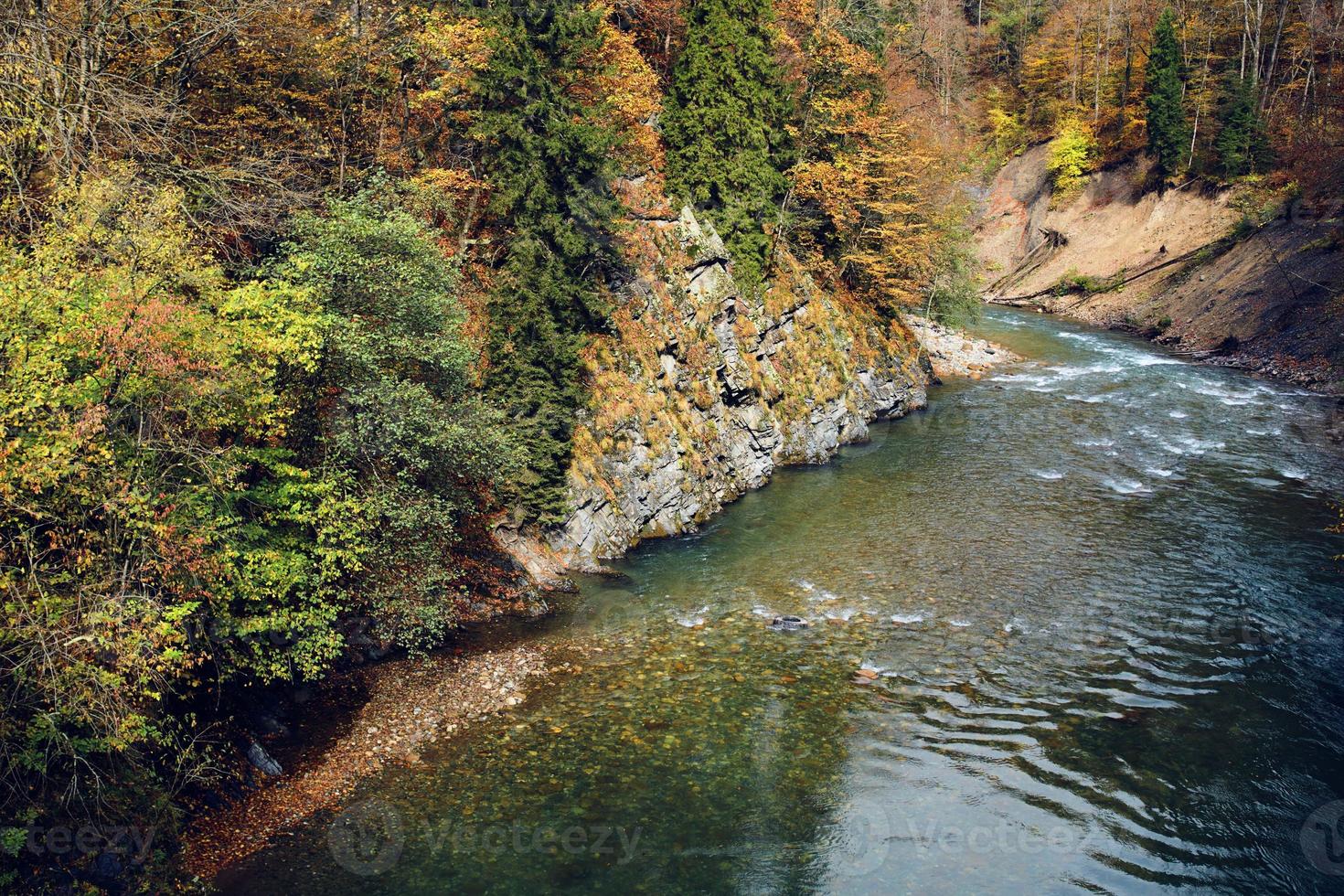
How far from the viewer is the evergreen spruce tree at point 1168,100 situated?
70938 mm

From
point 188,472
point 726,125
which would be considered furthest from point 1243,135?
point 188,472

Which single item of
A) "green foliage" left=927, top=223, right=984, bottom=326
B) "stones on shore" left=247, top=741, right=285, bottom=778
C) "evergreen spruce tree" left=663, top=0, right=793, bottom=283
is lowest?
"stones on shore" left=247, top=741, right=285, bottom=778

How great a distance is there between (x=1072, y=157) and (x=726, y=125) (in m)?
59.6

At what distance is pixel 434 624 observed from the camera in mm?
20141

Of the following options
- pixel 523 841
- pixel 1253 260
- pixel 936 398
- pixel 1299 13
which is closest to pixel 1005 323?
pixel 1253 260

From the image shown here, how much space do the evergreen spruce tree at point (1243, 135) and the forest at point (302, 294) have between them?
3733cm

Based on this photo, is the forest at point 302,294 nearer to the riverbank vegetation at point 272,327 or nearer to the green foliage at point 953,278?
the riverbank vegetation at point 272,327

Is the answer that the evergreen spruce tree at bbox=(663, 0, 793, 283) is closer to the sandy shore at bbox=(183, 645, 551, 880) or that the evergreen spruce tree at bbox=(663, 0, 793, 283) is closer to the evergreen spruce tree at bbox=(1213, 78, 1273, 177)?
the sandy shore at bbox=(183, 645, 551, 880)

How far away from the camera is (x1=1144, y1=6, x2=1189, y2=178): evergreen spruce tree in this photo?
70.9 m

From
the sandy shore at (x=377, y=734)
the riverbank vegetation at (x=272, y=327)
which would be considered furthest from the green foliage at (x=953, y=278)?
the sandy shore at (x=377, y=734)

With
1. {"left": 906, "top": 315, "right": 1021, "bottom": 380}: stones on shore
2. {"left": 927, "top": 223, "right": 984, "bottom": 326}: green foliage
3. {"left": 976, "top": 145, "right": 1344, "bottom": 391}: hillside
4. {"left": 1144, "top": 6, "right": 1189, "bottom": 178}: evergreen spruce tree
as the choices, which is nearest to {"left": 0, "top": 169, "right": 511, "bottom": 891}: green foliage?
{"left": 927, "top": 223, "right": 984, "bottom": 326}: green foliage

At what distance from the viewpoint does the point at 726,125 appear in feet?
131

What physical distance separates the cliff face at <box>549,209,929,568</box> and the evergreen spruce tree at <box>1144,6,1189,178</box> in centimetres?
4430

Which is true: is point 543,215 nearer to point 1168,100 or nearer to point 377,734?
point 377,734
